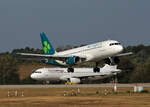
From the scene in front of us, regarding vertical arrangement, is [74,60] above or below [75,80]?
above

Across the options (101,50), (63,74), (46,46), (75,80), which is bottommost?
(75,80)

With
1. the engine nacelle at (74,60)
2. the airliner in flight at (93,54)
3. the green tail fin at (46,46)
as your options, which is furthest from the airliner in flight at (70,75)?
the engine nacelle at (74,60)

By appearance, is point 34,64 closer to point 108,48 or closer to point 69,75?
point 69,75

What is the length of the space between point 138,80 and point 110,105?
243 feet

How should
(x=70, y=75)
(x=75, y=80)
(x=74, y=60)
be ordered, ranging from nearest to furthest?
(x=74, y=60) → (x=75, y=80) → (x=70, y=75)

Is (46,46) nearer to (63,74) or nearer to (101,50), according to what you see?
(101,50)

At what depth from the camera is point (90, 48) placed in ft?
211

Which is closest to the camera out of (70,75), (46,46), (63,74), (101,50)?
(101,50)

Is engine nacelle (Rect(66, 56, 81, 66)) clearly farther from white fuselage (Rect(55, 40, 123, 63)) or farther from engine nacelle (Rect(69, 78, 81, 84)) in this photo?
engine nacelle (Rect(69, 78, 81, 84))

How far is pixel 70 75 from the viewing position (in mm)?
112438

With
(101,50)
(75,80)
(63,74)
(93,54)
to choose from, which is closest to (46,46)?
(93,54)

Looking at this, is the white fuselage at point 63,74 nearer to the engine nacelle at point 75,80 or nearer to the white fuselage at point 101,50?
the engine nacelle at point 75,80

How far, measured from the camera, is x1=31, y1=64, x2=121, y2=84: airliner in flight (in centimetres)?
10894

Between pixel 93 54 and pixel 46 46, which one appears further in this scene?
pixel 46 46
